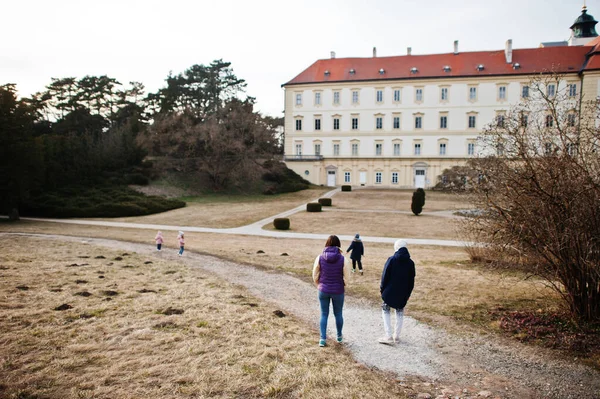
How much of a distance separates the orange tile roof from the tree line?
14631mm

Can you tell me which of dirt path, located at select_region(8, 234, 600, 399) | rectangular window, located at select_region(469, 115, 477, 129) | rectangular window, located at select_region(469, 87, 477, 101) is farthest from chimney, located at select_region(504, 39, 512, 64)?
dirt path, located at select_region(8, 234, 600, 399)

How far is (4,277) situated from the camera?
9.48 metres

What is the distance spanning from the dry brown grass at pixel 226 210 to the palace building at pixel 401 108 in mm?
12762

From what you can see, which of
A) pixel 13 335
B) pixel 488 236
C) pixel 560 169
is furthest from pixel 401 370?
pixel 13 335

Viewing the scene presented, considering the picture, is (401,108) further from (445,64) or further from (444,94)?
(445,64)

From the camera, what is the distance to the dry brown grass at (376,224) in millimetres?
24047

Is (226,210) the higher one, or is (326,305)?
(326,305)

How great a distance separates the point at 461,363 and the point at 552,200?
10.1ft

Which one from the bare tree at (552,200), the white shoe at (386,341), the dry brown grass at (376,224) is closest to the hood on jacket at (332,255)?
the white shoe at (386,341)

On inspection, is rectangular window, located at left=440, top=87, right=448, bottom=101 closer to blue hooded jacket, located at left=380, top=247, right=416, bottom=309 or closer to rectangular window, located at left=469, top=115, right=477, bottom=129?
rectangular window, located at left=469, top=115, right=477, bottom=129

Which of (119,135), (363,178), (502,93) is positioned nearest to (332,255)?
(119,135)

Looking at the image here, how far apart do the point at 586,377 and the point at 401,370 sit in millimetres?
2530

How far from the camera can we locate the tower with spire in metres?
57.2

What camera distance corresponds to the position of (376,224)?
89.3 feet
